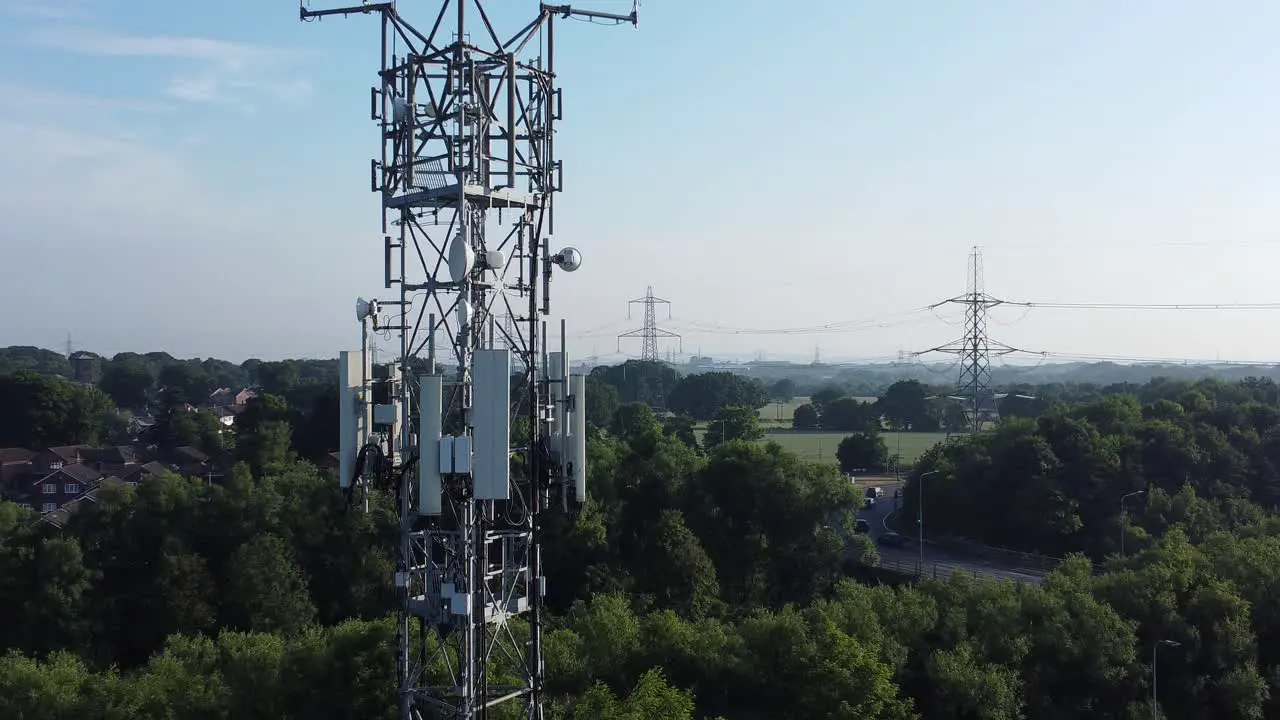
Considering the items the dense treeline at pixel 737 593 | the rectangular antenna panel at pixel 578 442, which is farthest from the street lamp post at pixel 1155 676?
the rectangular antenna panel at pixel 578 442

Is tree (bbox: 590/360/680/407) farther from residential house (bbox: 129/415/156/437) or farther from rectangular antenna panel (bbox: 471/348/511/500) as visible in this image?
rectangular antenna panel (bbox: 471/348/511/500)

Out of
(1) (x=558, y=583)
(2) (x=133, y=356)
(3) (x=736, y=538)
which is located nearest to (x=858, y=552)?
(3) (x=736, y=538)

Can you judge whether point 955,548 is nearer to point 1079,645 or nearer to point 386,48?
point 1079,645

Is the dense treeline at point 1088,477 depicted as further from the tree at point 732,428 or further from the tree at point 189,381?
the tree at point 189,381

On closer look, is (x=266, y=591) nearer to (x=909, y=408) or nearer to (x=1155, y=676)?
(x=1155, y=676)

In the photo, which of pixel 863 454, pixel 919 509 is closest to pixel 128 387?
pixel 863 454

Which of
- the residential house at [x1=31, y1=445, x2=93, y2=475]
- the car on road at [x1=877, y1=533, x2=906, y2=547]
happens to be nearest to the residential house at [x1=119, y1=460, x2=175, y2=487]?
the residential house at [x1=31, y1=445, x2=93, y2=475]
